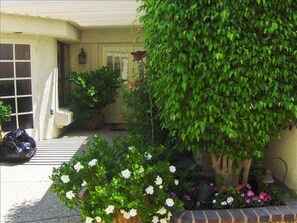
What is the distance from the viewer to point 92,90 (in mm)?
8078

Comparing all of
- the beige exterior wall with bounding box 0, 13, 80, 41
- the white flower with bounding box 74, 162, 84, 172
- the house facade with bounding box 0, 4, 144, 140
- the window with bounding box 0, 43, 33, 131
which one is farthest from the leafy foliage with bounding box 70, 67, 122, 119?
the white flower with bounding box 74, 162, 84, 172

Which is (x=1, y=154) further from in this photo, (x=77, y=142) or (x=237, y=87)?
(x=237, y=87)

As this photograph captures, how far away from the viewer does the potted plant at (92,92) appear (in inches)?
320

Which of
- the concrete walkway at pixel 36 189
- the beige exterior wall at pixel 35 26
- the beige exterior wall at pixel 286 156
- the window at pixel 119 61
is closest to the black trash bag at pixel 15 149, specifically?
the concrete walkway at pixel 36 189

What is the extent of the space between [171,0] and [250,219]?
1941 millimetres

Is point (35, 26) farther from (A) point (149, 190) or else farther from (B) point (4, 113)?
(A) point (149, 190)

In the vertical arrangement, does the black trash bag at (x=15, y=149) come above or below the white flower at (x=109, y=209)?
below

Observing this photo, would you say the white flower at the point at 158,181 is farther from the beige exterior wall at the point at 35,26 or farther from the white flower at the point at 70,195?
the beige exterior wall at the point at 35,26

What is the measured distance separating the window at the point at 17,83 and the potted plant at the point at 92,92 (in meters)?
1.19

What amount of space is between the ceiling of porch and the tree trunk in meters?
5.11

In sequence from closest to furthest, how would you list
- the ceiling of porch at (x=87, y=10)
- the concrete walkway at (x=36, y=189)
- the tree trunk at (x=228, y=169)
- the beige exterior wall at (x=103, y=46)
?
the tree trunk at (x=228, y=169) → the concrete walkway at (x=36, y=189) → the ceiling of porch at (x=87, y=10) → the beige exterior wall at (x=103, y=46)

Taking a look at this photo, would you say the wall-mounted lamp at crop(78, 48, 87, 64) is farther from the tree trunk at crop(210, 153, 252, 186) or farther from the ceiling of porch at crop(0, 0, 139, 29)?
the tree trunk at crop(210, 153, 252, 186)

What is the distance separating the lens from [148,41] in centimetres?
319

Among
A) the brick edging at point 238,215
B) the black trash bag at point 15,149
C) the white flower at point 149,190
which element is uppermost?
the white flower at point 149,190
